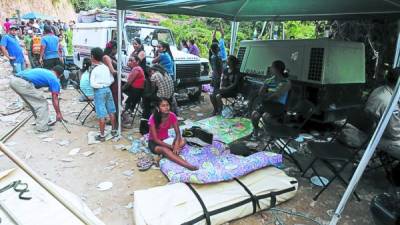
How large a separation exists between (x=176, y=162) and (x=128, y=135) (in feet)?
6.22

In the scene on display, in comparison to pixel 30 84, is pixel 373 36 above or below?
above

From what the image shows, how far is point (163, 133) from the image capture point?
186 inches

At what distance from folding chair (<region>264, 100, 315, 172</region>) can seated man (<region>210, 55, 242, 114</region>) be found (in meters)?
1.77

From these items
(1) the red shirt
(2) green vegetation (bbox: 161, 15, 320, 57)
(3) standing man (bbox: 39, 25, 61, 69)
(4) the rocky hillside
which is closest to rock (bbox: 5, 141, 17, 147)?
(1) the red shirt

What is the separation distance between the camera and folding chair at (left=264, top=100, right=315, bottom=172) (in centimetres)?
446

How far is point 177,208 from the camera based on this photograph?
2971mm

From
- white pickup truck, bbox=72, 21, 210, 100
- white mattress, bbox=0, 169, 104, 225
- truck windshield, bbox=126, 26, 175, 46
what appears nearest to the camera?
white mattress, bbox=0, 169, 104, 225

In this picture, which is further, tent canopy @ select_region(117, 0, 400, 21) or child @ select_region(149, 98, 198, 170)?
tent canopy @ select_region(117, 0, 400, 21)

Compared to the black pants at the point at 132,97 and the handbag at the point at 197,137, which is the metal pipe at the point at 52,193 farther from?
the black pants at the point at 132,97

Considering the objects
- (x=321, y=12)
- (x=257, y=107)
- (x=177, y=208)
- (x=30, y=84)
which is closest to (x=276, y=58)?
(x=257, y=107)

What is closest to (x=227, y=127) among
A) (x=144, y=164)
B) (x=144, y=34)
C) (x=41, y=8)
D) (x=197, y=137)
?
(x=197, y=137)

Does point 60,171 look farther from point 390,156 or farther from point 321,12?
point 321,12

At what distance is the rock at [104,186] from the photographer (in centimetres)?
385

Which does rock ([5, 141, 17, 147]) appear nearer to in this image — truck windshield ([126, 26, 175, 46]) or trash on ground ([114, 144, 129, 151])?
trash on ground ([114, 144, 129, 151])
